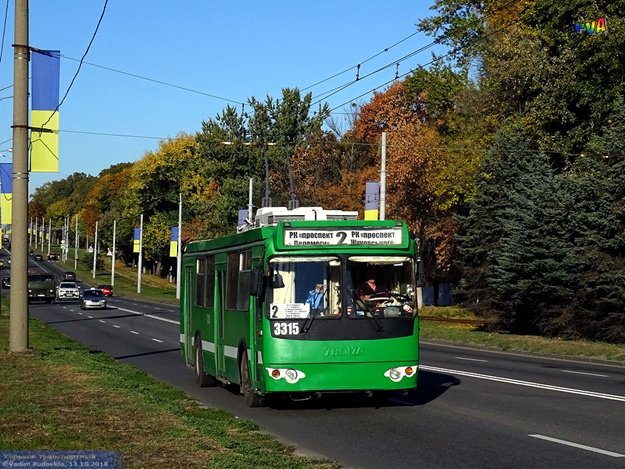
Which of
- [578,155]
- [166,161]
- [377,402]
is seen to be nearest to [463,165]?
[578,155]

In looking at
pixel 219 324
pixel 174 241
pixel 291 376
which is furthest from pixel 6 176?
pixel 174 241

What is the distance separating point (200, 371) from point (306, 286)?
5.33 m

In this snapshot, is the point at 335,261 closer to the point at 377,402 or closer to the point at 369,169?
the point at 377,402

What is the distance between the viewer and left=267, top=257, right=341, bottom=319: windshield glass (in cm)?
1503

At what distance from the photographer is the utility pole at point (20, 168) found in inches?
874

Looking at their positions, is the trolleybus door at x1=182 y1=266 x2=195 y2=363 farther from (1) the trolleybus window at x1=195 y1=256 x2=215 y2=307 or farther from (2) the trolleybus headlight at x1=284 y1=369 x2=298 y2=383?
(2) the trolleybus headlight at x1=284 y1=369 x2=298 y2=383

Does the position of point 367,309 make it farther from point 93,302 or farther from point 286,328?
point 93,302

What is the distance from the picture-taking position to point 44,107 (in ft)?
73.5

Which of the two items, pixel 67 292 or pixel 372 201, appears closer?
pixel 372 201

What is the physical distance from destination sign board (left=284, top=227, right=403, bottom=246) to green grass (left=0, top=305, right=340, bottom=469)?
99.5 inches

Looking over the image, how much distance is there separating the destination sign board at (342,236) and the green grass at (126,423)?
2.53 meters

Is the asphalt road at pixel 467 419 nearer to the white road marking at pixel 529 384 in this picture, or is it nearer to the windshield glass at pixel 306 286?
the white road marking at pixel 529 384

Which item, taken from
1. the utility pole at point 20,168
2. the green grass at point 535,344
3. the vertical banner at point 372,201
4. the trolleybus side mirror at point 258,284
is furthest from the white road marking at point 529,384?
the vertical banner at point 372,201

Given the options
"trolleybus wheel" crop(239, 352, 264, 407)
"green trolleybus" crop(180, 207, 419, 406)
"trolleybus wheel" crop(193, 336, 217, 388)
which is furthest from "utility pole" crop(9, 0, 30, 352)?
"green trolleybus" crop(180, 207, 419, 406)
